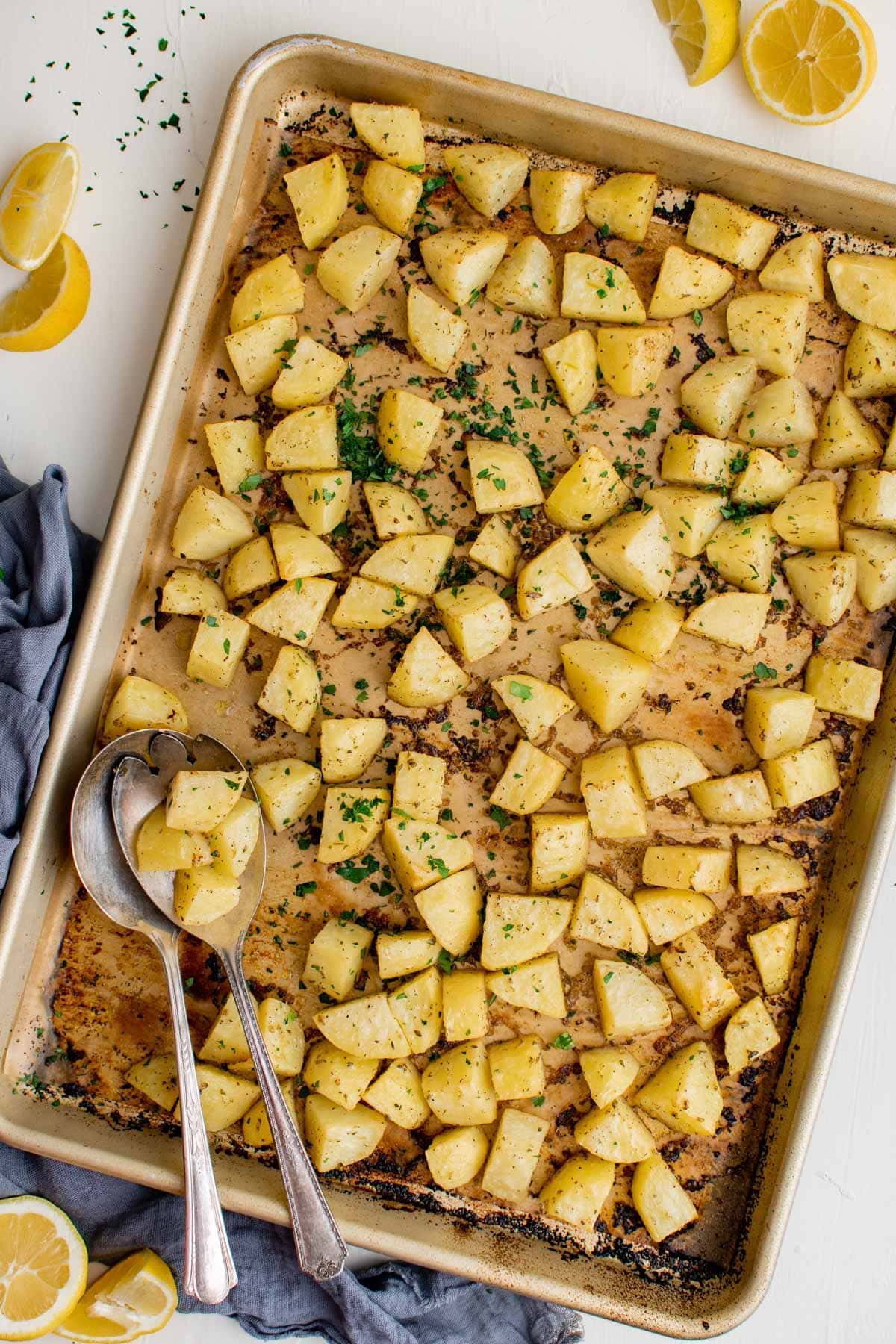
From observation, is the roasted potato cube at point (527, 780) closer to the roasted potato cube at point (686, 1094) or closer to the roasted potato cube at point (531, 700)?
the roasted potato cube at point (531, 700)

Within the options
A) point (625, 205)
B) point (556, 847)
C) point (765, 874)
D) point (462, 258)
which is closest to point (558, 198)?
point (625, 205)

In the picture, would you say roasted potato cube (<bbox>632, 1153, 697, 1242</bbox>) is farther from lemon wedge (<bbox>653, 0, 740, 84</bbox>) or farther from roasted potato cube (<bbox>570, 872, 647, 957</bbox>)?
lemon wedge (<bbox>653, 0, 740, 84</bbox>)

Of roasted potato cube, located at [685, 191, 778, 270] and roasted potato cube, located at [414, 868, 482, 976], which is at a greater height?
roasted potato cube, located at [685, 191, 778, 270]

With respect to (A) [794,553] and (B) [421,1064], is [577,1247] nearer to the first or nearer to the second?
(B) [421,1064]

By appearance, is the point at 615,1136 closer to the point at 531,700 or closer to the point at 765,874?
the point at 765,874

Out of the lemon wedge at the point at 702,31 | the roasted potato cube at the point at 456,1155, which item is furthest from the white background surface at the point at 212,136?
the roasted potato cube at the point at 456,1155

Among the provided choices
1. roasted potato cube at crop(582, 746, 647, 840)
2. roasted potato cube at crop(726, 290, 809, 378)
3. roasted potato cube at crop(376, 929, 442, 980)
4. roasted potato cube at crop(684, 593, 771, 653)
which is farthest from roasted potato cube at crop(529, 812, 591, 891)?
roasted potato cube at crop(726, 290, 809, 378)
